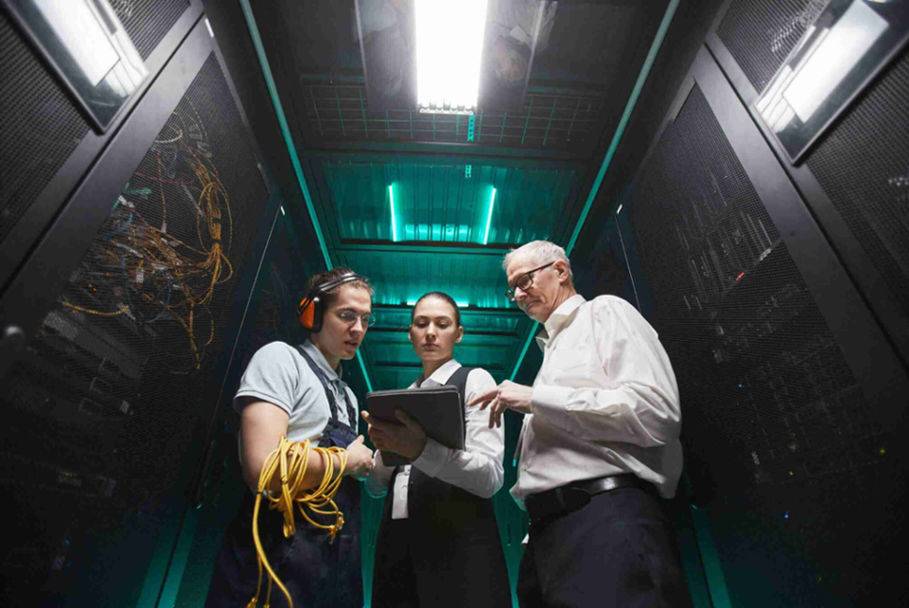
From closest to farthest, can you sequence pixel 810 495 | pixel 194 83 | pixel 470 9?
pixel 810 495 < pixel 194 83 < pixel 470 9

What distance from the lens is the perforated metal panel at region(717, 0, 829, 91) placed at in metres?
1.21

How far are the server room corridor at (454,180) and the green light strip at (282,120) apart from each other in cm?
2

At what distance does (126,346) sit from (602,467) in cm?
152

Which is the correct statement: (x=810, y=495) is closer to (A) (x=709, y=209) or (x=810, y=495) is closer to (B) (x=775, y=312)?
(B) (x=775, y=312)

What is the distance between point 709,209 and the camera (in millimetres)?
1633

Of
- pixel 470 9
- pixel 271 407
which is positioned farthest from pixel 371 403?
pixel 470 9

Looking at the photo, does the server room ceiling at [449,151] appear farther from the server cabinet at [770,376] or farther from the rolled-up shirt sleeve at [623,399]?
the rolled-up shirt sleeve at [623,399]

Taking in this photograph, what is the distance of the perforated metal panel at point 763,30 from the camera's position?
47.6 inches

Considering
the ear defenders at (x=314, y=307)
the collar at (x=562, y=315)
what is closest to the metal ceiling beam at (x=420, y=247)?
the ear defenders at (x=314, y=307)

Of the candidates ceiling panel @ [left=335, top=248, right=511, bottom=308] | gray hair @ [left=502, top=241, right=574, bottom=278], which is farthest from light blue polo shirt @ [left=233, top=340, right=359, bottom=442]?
ceiling panel @ [left=335, top=248, right=511, bottom=308]

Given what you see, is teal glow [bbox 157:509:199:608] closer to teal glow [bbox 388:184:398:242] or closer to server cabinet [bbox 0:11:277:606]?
server cabinet [bbox 0:11:277:606]

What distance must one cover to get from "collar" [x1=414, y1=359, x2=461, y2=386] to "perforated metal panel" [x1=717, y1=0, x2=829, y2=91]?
1.63 metres

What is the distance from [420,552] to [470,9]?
2.30 meters

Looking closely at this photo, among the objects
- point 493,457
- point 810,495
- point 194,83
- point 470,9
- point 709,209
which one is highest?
point 470,9
